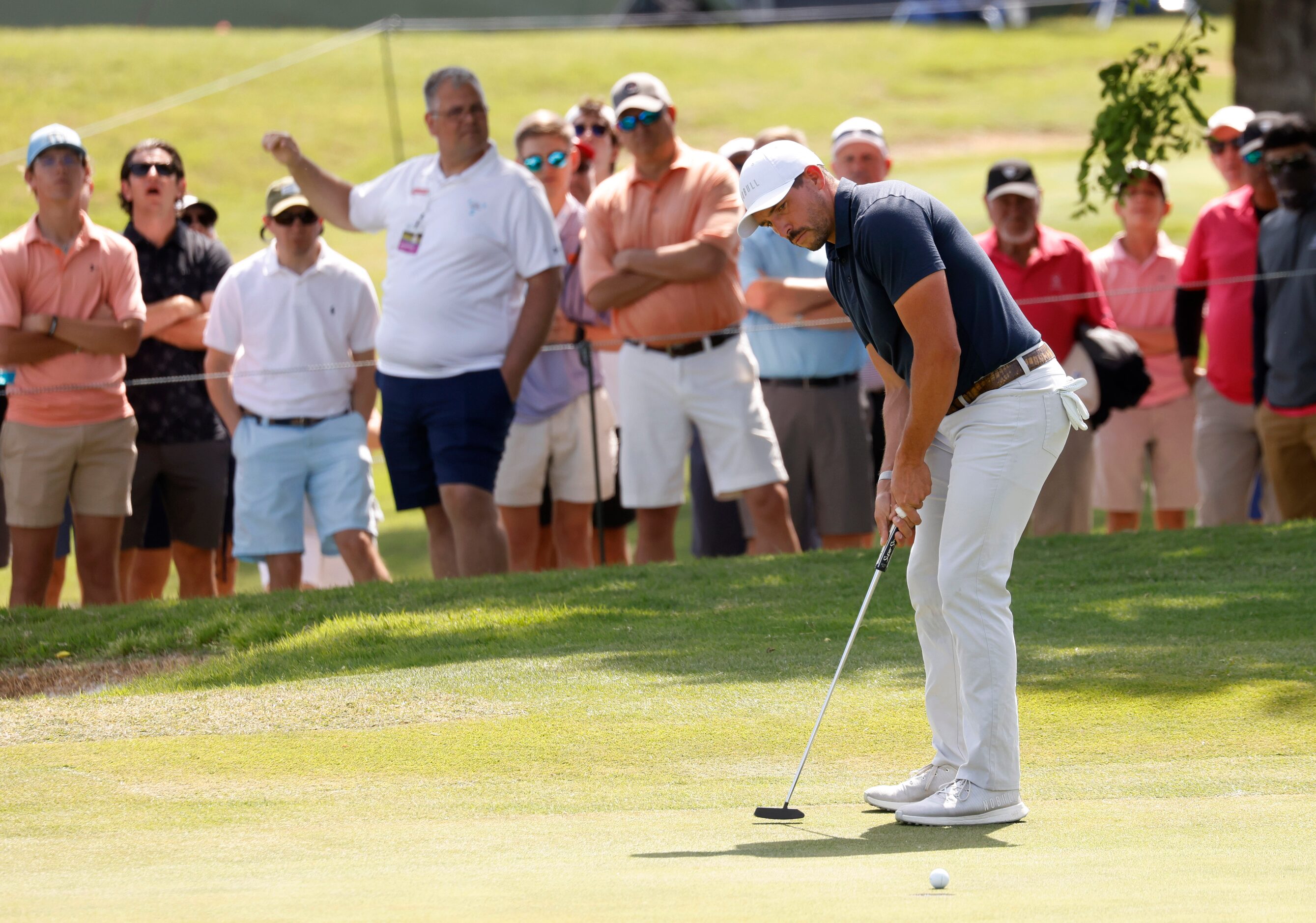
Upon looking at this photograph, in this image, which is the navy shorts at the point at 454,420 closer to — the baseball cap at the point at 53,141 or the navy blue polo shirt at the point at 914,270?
the baseball cap at the point at 53,141

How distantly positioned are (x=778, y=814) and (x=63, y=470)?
208 inches

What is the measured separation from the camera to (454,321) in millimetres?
8836

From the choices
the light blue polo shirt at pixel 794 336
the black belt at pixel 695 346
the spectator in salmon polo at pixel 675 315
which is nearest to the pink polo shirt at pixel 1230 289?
the light blue polo shirt at pixel 794 336

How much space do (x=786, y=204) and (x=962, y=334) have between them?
0.61 meters

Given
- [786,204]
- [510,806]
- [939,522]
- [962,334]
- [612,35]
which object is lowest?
[510,806]

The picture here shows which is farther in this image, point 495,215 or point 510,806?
point 495,215

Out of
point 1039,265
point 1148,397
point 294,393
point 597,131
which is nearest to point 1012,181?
point 1039,265

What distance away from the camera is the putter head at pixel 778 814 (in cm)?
493

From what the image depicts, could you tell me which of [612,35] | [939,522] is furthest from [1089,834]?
[612,35]

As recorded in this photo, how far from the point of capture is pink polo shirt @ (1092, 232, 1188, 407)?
434 inches

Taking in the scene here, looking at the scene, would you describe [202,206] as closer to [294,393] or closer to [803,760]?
[294,393]

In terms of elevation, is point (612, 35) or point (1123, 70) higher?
point (612, 35)

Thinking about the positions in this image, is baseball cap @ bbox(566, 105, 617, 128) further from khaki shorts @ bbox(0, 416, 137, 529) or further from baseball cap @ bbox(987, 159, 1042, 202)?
khaki shorts @ bbox(0, 416, 137, 529)

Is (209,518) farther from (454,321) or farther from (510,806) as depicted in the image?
(510,806)
